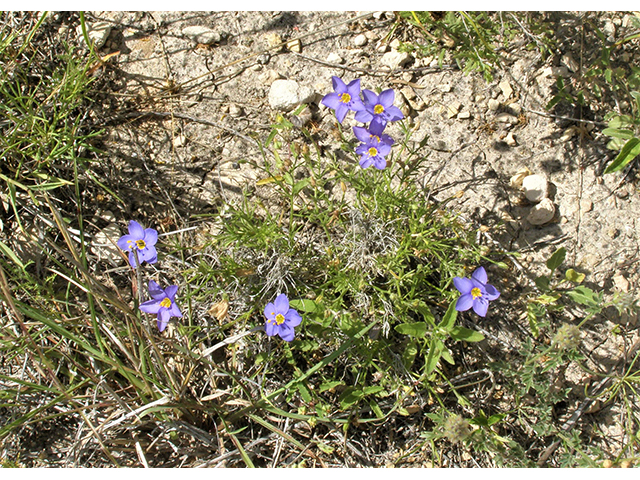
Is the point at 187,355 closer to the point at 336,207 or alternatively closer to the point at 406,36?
the point at 336,207

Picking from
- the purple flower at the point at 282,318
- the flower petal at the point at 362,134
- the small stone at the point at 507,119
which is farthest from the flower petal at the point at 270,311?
the small stone at the point at 507,119

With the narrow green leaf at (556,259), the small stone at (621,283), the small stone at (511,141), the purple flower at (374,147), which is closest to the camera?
the purple flower at (374,147)

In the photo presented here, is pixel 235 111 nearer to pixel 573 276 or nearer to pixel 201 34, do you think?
pixel 201 34

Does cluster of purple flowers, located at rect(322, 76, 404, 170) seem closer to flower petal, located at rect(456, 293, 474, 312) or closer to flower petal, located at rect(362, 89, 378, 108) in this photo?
flower petal, located at rect(362, 89, 378, 108)

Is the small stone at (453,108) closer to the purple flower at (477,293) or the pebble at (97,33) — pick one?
the purple flower at (477,293)

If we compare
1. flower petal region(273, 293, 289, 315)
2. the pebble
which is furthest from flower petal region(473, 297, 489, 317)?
the pebble

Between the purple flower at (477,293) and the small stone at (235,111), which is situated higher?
the small stone at (235,111)

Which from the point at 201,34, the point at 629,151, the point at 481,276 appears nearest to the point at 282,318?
the point at 481,276
